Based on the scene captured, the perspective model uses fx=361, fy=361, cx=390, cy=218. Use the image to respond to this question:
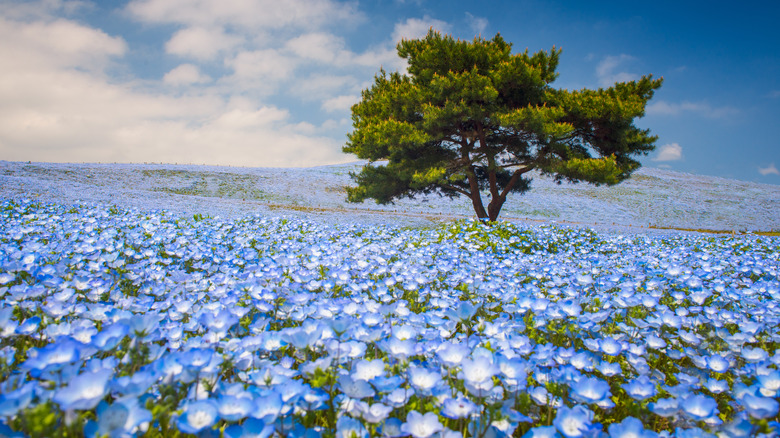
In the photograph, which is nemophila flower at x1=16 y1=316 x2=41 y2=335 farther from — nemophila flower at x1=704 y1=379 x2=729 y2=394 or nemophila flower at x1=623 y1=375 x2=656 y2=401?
nemophila flower at x1=704 y1=379 x2=729 y2=394

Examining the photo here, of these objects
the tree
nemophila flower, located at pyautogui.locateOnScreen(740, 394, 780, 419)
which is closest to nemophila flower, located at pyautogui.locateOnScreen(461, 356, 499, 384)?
nemophila flower, located at pyautogui.locateOnScreen(740, 394, 780, 419)

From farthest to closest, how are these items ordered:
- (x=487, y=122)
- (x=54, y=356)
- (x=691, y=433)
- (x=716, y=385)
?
1. (x=487, y=122)
2. (x=716, y=385)
3. (x=691, y=433)
4. (x=54, y=356)

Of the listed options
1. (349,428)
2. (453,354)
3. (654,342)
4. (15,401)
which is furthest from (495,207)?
(15,401)

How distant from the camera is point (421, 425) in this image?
4.47 feet

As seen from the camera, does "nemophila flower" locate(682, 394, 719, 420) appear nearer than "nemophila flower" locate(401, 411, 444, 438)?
No

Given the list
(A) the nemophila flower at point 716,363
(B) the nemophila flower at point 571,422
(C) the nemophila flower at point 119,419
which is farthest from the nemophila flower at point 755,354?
(C) the nemophila flower at point 119,419

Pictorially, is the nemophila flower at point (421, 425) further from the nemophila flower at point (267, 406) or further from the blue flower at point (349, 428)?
the nemophila flower at point (267, 406)

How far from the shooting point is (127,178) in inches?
1027

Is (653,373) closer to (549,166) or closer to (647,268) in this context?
(647,268)

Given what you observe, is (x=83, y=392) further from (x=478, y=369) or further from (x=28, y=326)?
(x=478, y=369)

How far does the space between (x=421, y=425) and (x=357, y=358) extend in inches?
22.4

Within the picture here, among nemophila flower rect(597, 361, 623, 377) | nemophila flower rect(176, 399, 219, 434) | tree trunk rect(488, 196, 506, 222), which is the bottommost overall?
nemophila flower rect(597, 361, 623, 377)

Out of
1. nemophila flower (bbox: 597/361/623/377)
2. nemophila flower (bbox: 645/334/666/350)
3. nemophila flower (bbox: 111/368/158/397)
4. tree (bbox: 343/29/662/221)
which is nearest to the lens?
nemophila flower (bbox: 111/368/158/397)

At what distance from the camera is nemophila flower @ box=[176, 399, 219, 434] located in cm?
115
